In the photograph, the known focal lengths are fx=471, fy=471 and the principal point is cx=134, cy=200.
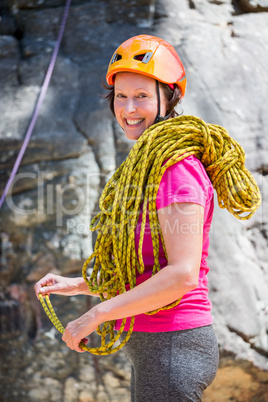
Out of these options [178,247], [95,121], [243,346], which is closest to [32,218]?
[95,121]

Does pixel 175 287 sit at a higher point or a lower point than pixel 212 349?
higher

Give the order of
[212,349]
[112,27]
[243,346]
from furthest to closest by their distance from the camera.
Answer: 1. [112,27]
2. [243,346]
3. [212,349]

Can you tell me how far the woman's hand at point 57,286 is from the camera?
5.02 feet

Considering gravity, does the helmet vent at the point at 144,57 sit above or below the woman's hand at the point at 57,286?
above

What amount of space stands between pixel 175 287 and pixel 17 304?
1.81 m

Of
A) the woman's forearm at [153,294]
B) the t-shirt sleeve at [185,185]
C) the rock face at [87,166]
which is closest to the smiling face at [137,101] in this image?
the t-shirt sleeve at [185,185]

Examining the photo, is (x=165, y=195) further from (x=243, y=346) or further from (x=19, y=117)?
(x=19, y=117)

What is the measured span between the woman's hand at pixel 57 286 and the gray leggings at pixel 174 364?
304 mm

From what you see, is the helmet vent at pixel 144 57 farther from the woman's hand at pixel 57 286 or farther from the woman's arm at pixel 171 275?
the woman's hand at pixel 57 286

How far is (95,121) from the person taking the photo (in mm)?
2934

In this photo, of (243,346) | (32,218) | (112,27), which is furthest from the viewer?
(112,27)

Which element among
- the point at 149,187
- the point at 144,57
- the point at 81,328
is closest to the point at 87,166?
the point at 144,57

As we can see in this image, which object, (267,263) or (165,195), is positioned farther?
(267,263)

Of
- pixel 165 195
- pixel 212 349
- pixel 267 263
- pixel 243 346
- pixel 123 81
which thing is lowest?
pixel 243 346
